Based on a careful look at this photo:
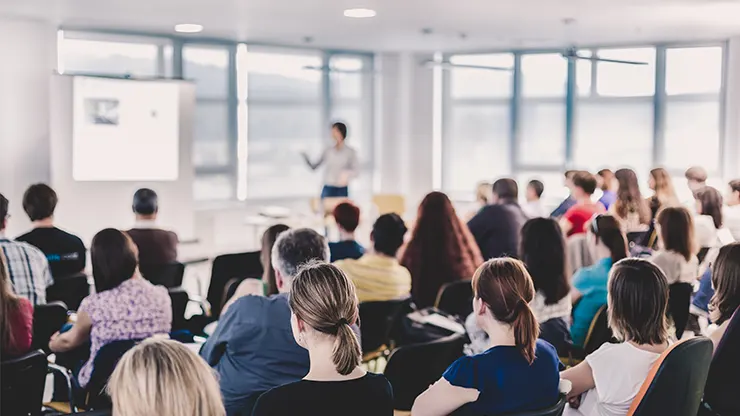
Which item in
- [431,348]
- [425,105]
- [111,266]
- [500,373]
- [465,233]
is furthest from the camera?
[425,105]

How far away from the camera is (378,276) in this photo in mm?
5027

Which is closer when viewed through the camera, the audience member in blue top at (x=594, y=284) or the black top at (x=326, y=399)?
the black top at (x=326, y=399)

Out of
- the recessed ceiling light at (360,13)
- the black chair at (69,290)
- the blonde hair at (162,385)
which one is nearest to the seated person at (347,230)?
the black chair at (69,290)

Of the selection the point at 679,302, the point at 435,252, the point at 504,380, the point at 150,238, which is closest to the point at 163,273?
the point at 150,238

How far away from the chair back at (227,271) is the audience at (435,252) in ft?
3.34

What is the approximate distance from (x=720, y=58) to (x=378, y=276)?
27.0 feet

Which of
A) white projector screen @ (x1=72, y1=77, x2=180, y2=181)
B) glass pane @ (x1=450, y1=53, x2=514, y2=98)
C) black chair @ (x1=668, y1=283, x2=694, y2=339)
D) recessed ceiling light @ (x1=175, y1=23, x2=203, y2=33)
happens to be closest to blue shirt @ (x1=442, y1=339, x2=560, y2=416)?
black chair @ (x1=668, y1=283, x2=694, y2=339)

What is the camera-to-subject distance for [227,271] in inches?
238

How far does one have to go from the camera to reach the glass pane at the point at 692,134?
39.0 ft

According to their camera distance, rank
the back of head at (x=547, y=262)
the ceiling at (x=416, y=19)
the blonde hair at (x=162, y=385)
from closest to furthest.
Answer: the blonde hair at (x=162, y=385)
the back of head at (x=547, y=262)
the ceiling at (x=416, y=19)

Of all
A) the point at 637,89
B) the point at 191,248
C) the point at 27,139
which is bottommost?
the point at 191,248

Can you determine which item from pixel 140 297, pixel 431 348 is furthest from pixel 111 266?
pixel 431 348

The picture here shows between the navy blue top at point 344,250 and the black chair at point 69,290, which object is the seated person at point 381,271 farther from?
the black chair at point 69,290

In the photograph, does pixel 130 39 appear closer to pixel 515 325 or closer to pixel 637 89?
pixel 637 89
